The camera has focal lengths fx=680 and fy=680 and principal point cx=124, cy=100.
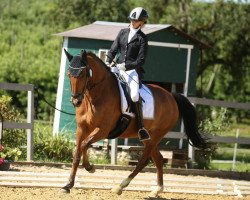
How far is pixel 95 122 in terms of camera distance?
954 cm

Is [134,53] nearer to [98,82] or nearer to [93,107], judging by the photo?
[98,82]

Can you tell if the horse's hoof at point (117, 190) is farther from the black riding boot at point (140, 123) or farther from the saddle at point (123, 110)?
the black riding boot at point (140, 123)

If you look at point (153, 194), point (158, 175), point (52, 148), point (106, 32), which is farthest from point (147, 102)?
point (106, 32)

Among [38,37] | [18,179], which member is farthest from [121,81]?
[38,37]

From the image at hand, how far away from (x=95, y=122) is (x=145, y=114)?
1.33 m

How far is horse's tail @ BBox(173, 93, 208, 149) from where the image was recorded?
11.7 m

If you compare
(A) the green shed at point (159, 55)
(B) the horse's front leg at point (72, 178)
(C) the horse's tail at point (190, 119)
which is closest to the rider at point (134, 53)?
(B) the horse's front leg at point (72, 178)

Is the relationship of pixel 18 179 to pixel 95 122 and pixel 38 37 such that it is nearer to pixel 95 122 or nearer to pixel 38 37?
pixel 95 122

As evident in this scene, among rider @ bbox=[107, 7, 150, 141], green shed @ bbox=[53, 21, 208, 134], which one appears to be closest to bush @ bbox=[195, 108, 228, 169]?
green shed @ bbox=[53, 21, 208, 134]

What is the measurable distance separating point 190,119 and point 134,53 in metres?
2.11

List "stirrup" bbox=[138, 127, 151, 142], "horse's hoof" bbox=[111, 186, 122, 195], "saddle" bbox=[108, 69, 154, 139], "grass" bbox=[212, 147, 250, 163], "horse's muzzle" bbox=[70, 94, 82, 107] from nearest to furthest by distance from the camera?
"horse's muzzle" bbox=[70, 94, 82, 107]
"horse's hoof" bbox=[111, 186, 122, 195]
"saddle" bbox=[108, 69, 154, 139]
"stirrup" bbox=[138, 127, 151, 142]
"grass" bbox=[212, 147, 250, 163]

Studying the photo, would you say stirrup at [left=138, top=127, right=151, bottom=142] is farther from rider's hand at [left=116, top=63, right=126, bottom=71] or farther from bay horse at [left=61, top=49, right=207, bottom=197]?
rider's hand at [left=116, top=63, right=126, bottom=71]

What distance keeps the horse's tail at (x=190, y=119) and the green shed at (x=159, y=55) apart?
293 inches

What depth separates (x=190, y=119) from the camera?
468 inches
